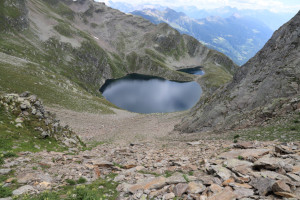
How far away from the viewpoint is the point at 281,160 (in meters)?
9.55

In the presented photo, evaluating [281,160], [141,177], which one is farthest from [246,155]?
[141,177]

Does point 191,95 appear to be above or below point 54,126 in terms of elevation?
above

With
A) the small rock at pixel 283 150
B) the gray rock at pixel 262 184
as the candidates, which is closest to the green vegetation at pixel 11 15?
the gray rock at pixel 262 184

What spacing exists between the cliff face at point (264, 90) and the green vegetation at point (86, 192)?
65.1 feet

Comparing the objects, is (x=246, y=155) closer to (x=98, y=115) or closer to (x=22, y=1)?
(x=98, y=115)

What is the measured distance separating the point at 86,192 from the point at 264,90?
28.6 m

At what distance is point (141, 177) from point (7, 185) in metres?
7.63

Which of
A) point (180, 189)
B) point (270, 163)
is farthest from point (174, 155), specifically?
point (270, 163)

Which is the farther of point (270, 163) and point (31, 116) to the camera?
point (31, 116)

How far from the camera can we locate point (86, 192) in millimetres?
8477

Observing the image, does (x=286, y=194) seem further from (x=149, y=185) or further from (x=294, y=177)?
(x=149, y=185)

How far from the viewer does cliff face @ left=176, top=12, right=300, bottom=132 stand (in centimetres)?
2258

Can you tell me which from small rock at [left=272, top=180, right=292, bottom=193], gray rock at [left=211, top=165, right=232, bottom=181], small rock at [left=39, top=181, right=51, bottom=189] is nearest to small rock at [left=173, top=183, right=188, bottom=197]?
gray rock at [left=211, top=165, right=232, bottom=181]

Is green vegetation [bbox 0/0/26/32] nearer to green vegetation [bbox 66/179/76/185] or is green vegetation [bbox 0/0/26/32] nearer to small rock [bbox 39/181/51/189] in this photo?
small rock [bbox 39/181/51/189]
